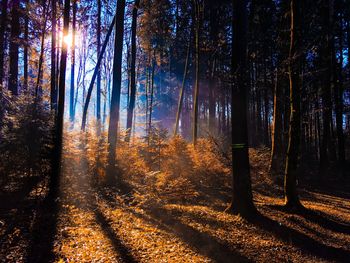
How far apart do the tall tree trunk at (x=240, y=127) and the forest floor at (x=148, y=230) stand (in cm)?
44

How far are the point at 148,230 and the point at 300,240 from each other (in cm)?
313

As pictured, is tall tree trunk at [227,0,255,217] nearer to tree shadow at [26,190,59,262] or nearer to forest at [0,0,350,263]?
forest at [0,0,350,263]

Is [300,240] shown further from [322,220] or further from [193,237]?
[193,237]

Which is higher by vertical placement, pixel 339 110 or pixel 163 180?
pixel 339 110

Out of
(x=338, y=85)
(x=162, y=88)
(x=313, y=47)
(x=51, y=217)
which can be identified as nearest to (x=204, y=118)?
(x=162, y=88)

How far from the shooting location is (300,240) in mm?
5414

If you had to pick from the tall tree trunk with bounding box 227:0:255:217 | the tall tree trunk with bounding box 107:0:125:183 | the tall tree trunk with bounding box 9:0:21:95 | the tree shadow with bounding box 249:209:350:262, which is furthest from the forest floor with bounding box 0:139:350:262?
the tall tree trunk with bounding box 9:0:21:95

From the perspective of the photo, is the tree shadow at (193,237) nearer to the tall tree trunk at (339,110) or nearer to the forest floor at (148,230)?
the forest floor at (148,230)

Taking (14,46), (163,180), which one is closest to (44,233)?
(163,180)

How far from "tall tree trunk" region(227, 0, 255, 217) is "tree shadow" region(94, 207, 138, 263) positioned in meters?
3.04

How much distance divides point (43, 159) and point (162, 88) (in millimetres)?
24499

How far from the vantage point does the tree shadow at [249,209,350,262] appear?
4.87m

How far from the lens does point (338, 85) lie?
17.3 meters

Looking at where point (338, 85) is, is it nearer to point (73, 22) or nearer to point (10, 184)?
point (73, 22)
